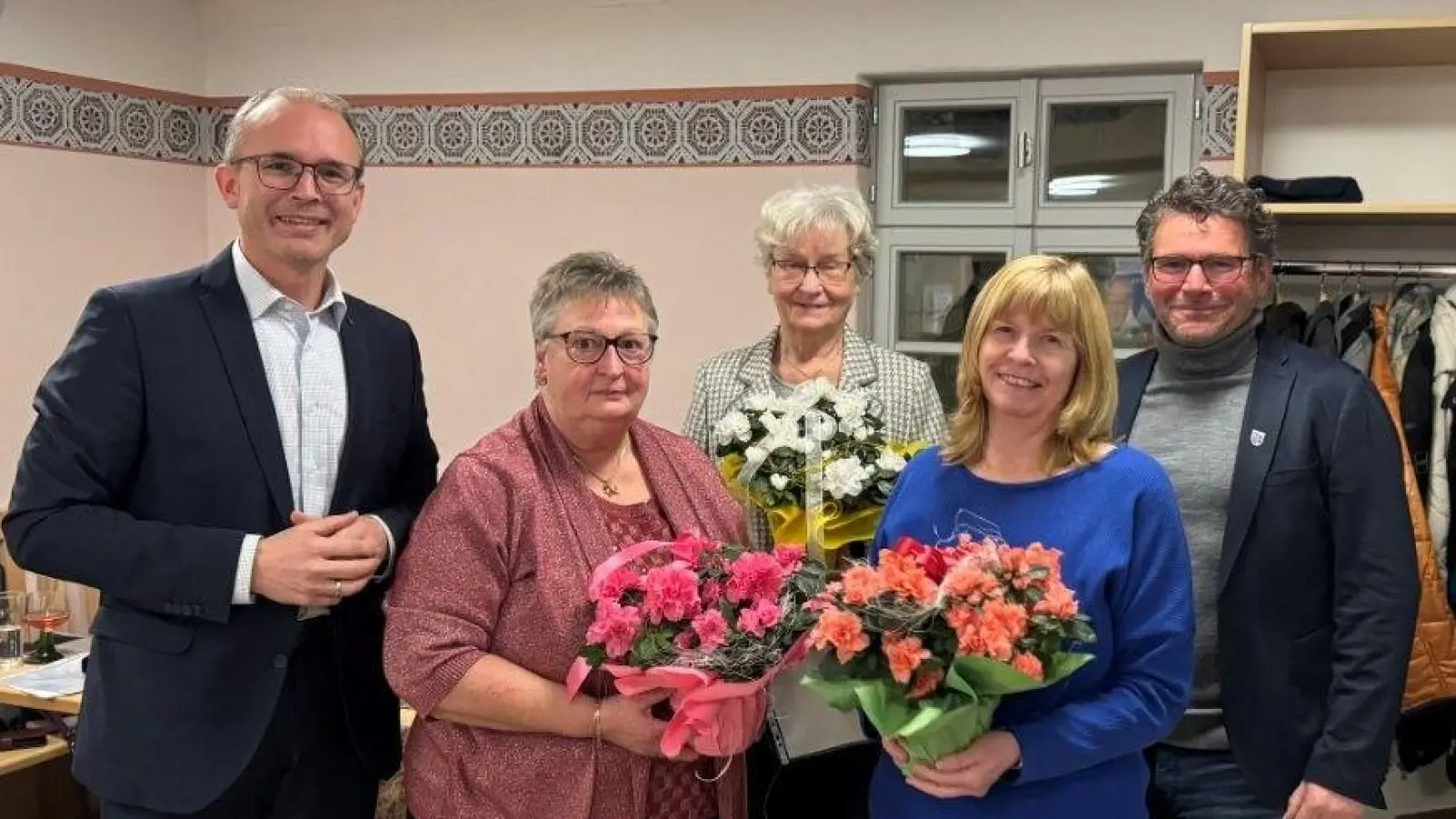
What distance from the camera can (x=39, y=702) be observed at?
9.16 ft

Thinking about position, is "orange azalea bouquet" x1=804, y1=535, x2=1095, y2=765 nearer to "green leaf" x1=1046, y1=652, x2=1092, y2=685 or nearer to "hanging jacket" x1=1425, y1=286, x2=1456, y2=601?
"green leaf" x1=1046, y1=652, x2=1092, y2=685

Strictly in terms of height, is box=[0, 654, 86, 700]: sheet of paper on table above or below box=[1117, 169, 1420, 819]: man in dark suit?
below

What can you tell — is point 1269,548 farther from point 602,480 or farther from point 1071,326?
point 602,480

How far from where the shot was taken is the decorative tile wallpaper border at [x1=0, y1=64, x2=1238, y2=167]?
11.9 ft

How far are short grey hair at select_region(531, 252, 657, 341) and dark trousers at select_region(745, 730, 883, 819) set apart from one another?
0.76m

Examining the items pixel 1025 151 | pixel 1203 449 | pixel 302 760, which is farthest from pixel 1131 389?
pixel 1025 151

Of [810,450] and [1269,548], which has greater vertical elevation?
[810,450]

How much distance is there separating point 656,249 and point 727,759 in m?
2.31

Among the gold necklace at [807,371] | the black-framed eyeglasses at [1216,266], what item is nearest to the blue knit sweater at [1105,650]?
the black-framed eyeglasses at [1216,266]

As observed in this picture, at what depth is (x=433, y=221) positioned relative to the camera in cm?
408

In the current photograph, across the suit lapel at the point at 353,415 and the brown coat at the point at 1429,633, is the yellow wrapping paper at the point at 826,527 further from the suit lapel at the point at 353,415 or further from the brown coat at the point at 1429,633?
the brown coat at the point at 1429,633

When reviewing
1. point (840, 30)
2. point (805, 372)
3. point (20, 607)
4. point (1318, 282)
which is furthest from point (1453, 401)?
point (20, 607)

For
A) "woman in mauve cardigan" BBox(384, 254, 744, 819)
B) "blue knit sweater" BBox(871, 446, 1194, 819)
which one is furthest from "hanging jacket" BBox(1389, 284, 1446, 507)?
"woman in mauve cardigan" BBox(384, 254, 744, 819)

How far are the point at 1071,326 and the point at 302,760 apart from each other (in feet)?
4.12
